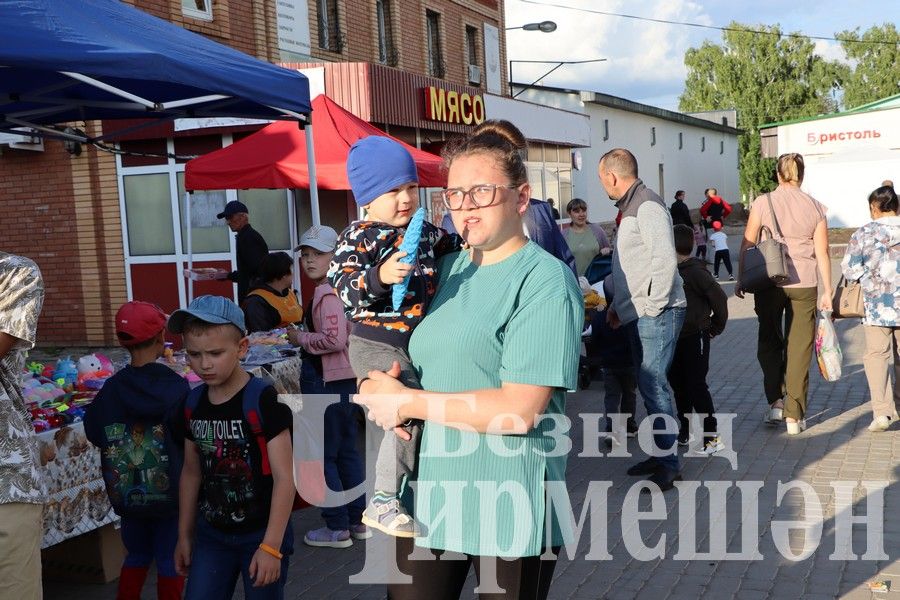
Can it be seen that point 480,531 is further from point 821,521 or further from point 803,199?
point 803,199

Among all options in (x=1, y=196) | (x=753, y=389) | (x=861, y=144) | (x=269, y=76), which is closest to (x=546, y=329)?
(x=269, y=76)

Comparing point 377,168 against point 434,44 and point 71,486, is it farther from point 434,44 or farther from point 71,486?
point 434,44

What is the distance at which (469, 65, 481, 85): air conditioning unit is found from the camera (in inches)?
992

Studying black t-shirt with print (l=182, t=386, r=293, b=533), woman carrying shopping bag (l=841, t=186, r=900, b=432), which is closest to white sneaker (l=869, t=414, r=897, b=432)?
woman carrying shopping bag (l=841, t=186, r=900, b=432)

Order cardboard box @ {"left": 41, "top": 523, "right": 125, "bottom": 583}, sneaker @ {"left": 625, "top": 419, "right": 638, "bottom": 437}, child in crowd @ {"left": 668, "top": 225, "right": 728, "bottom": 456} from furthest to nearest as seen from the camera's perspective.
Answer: sneaker @ {"left": 625, "top": 419, "right": 638, "bottom": 437} → child in crowd @ {"left": 668, "top": 225, "right": 728, "bottom": 456} → cardboard box @ {"left": 41, "top": 523, "right": 125, "bottom": 583}

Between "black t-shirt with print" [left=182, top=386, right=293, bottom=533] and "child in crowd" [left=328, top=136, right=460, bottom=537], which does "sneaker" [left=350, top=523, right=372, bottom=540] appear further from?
"child in crowd" [left=328, top=136, right=460, bottom=537]

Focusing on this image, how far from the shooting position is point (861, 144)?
3709cm

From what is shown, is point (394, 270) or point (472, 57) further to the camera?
point (472, 57)

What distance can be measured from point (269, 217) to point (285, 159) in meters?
5.62

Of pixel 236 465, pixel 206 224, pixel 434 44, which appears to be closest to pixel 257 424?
pixel 236 465

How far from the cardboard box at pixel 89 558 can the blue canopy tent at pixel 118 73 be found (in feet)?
8.07

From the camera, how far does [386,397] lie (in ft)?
8.84

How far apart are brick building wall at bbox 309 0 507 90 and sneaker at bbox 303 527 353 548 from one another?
13.9 m

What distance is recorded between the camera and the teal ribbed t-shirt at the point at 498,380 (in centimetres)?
261
